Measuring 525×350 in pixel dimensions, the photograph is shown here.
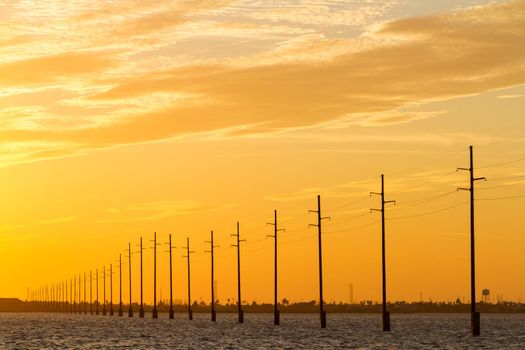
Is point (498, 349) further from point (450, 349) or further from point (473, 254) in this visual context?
point (473, 254)

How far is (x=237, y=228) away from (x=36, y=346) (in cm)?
6694

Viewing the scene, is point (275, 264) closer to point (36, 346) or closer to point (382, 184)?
point (382, 184)

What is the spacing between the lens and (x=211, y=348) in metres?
84.6

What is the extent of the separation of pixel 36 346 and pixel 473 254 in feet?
121

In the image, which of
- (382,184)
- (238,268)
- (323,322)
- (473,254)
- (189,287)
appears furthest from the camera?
(189,287)

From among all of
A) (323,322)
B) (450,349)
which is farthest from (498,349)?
(323,322)

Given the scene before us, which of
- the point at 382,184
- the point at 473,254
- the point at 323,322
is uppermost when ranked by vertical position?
the point at 382,184

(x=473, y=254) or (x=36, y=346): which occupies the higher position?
(x=473, y=254)

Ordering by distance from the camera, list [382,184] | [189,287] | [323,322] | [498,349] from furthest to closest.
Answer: [189,287]
[323,322]
[382,184]
[498,349]

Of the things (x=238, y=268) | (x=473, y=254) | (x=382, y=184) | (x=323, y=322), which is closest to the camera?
(x=473, y=254)

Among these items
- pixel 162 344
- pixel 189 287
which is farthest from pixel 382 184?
pixel 189 287

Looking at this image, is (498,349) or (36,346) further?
(36,346)

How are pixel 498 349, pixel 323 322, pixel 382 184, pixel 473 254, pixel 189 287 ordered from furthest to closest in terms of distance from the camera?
pixel 189 287
pixel 323 322
pixel 382 184
pixel 473 254
pixel 498 349

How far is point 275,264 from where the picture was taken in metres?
132
